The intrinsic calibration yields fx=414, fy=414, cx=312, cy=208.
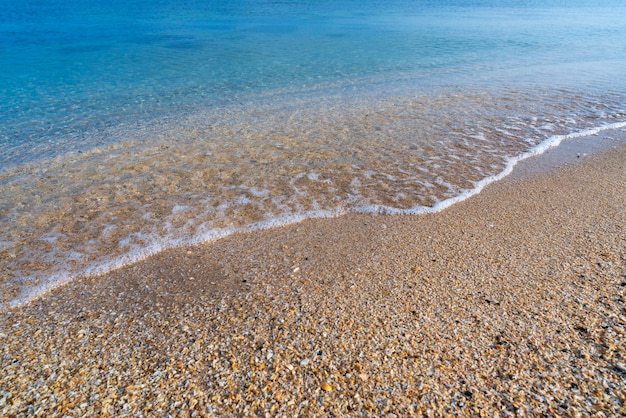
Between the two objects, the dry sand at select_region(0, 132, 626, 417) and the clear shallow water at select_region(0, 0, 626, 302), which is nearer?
the dry sand at select_region(0, 132, 626, 417)

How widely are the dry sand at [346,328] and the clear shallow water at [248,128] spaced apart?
68cm

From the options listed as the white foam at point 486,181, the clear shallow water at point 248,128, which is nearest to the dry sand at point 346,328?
the white foam at point 486,181

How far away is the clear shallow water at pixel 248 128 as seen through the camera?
470 cm

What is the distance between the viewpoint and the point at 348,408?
2.28m

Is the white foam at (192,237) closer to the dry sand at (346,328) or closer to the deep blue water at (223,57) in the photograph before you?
the dry sand at (346,328)

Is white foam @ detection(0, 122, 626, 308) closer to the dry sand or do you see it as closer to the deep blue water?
the dry sand

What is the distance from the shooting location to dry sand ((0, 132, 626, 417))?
234 centimetres

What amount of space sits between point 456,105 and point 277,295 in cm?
774

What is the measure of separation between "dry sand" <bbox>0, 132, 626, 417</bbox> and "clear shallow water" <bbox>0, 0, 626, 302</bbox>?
683 millimetres

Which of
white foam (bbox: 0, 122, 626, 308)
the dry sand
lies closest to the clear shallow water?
white foam (bbox: 0, 122, 626, 308)

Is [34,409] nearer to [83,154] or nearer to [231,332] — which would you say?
[231,332]

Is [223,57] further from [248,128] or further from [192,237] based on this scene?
[192,237]

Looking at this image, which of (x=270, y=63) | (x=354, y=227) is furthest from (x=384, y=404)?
(x=270, y=63)

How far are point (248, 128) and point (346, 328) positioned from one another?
19.8 feet
